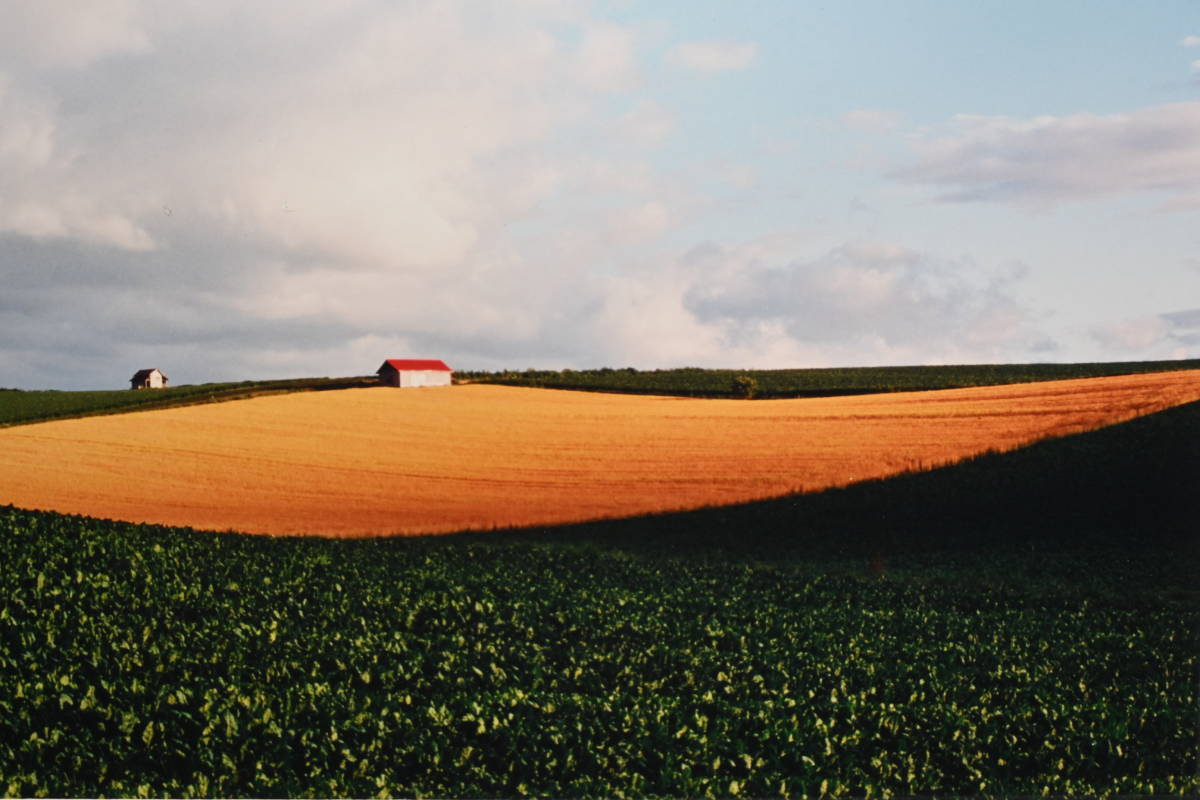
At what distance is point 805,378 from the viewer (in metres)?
84.8

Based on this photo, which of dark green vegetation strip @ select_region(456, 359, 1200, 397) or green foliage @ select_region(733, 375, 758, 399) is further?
dark green vegetation strip @ select_region(456, 359, 1200, 397)

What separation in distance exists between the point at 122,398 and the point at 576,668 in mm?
59464

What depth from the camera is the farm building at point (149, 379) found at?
86500 mm

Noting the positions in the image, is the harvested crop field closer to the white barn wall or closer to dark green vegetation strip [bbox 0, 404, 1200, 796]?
dark green vegetation strip [bbox 0, 404, 1200, 796]

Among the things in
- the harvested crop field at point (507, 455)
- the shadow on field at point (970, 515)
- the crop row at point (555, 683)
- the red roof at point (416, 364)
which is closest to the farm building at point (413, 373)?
the red roof at point (416, 364)

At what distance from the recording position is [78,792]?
995 cm

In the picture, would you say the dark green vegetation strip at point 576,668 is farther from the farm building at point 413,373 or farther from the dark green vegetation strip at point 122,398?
the farm building at point 413,373

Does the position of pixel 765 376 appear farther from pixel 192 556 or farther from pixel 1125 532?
pixel 192 556

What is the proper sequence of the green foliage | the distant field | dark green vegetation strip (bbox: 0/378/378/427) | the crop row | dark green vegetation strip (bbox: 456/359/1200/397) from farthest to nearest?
dark green vegetation strip (bbox: 456/359/1200/397) → the green foliage → the distant field → dark green vegetation strip (bbox: 0/378/378/427) → the crop row

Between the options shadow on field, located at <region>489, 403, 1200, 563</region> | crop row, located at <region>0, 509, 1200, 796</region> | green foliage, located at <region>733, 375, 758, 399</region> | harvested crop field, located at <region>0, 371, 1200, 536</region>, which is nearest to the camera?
crop row, located at <region>0, 509, 1200, 796</region>

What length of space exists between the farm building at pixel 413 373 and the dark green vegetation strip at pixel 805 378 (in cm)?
288

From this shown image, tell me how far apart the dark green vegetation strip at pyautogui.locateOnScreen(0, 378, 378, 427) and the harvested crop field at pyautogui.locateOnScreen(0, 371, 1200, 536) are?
6.77 metres

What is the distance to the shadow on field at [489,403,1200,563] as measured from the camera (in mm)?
27594

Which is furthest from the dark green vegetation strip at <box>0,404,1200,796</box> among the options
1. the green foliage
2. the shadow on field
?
the green foliage
